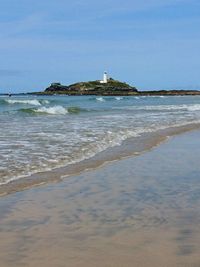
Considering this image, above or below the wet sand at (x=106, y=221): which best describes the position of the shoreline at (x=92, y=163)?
above

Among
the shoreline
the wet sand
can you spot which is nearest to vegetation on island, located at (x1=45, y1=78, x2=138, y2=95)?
the shoreline

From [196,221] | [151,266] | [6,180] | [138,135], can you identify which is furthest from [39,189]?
[138,135]

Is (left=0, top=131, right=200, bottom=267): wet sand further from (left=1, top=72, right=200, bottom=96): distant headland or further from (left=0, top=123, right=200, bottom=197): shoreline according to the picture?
(left=1, top=72, right=200, bottom=96): distant headland

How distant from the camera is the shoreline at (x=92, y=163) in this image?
662 centimetres

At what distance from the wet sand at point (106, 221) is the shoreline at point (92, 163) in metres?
0.20

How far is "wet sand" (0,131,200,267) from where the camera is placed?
146 inches

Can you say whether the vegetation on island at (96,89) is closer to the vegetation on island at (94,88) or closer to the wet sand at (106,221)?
the vegetation on island at (94,88)

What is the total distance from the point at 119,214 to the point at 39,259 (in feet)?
4.98

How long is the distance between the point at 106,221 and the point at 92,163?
4032 mm

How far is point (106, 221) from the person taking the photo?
4742 mm

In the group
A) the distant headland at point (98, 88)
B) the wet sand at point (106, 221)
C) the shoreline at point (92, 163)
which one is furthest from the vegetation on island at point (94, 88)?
the wet sand at point (106, 221)

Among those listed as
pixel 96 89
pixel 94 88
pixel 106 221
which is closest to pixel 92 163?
pixel 106 221

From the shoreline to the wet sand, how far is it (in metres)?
0.20

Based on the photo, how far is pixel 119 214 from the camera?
503 centimetres
